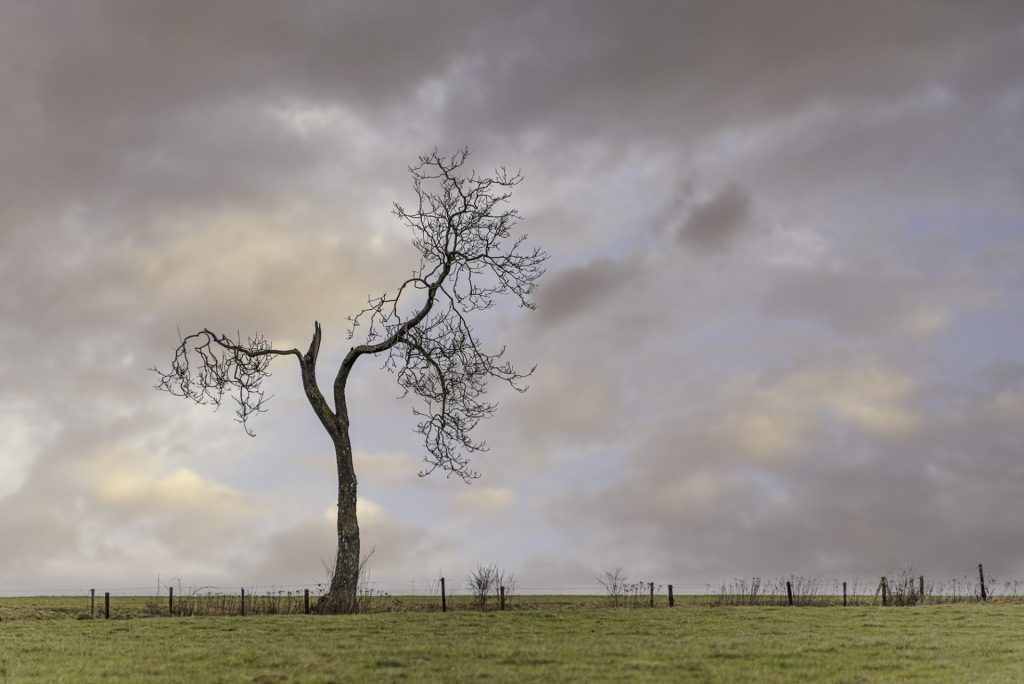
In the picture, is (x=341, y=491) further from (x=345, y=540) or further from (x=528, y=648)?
(x=528, y=648)

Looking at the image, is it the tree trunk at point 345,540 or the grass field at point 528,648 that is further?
the tree trunk at point 345,540

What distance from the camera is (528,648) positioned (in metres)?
16.9

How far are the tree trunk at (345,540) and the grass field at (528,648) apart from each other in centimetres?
328

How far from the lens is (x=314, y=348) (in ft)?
100

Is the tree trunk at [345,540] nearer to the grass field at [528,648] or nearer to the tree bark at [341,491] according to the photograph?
the tree bark at [341,491]

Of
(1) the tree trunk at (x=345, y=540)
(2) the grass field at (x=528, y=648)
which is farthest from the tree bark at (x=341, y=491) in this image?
(2) the grass field at (x=528, y=648)

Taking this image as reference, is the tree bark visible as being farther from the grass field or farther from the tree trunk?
the grass field

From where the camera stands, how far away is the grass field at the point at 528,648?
14711 millimetres

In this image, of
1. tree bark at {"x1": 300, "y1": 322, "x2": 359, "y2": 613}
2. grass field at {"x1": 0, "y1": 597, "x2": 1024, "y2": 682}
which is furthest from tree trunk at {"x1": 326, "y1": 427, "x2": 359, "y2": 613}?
grass field at {"x1": 0, "y1": 597, "x2": 1024, "y2": 682}

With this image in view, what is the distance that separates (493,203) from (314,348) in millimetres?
7916

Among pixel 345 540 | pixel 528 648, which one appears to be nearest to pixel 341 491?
pixel 345 540

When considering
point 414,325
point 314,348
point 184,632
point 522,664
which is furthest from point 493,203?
point 522,664

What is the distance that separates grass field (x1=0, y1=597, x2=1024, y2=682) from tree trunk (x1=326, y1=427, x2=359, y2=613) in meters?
3.28

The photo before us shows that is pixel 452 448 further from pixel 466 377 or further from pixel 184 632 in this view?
pixel 184 632
